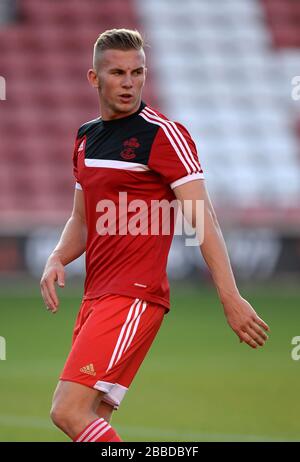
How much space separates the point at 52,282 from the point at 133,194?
64 centimetres

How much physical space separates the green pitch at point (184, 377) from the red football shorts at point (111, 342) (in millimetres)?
2326

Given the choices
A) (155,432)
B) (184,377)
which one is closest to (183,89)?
(184,377)

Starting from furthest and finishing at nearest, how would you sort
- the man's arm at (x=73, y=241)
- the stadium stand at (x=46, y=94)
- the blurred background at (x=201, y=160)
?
the stadium stand at (x=46, y=94) → the blurred background at (x=201, y=160) → the man's arm at (x=73, y=241)

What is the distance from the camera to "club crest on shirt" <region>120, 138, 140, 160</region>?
198 inches

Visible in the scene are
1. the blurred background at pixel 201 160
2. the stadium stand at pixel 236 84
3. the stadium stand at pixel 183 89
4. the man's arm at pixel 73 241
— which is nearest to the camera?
the man's arm at pixel 73 241

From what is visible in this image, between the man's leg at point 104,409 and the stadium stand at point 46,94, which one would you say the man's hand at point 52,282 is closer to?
the man's leg at point 104,409

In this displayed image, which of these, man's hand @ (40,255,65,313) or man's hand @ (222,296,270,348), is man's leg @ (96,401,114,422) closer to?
man's hand @ (40,255,65,313)

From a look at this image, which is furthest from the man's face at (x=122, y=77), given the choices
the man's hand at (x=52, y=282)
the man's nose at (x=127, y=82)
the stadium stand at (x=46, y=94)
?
the stadium stand at (x=46, y=94)

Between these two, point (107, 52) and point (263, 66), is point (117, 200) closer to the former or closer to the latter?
point (107, 52)

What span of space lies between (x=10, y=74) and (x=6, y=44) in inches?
29.9

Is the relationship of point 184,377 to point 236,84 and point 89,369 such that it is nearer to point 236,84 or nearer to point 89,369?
point 89,369

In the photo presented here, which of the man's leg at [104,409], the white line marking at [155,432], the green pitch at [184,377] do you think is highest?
the man's leg at [104,409]

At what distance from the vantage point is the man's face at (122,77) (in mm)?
5062

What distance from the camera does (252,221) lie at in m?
17.9
